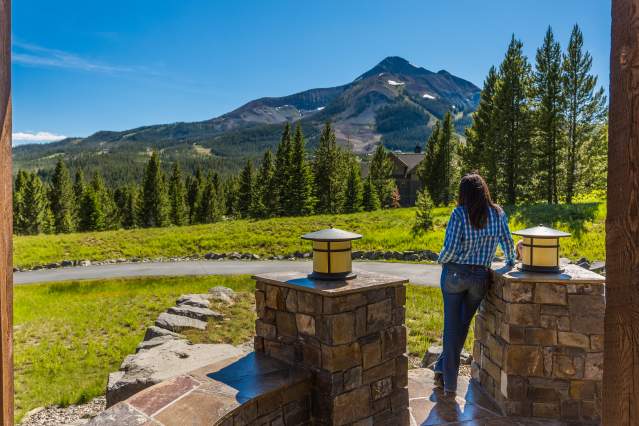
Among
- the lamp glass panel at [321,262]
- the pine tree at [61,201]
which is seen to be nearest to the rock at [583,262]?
the lamp glass panel at [321,262]

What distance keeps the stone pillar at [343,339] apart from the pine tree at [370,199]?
3067 cm

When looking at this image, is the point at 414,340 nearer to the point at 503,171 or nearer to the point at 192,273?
the point at 192,273

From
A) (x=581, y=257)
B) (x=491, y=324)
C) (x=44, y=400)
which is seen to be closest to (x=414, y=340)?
(x=491, y=324)

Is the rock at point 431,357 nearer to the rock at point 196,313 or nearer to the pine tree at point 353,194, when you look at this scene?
the rock at point 196,313

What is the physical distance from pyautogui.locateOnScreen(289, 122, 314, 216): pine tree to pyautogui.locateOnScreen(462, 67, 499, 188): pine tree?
10681mm

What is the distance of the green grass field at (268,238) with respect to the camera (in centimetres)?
1452

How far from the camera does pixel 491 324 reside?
11.5 feet

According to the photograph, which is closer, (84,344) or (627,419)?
(627,419)

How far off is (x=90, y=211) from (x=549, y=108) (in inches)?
1380

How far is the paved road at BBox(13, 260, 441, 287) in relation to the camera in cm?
1203

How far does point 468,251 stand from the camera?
3203 mm

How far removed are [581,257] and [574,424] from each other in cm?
896

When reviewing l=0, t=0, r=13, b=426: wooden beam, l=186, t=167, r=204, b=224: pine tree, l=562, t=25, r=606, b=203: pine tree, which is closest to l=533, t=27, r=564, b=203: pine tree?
l=562, t=25, r=606, b=203: pine tree

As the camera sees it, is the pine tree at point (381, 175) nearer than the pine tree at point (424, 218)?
No
